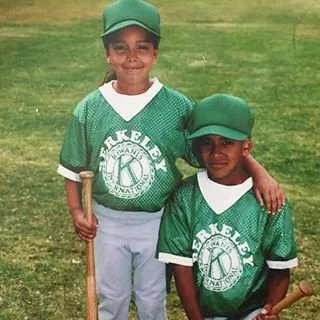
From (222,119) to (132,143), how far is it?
32 centimetres

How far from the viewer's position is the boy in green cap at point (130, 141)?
2785mm

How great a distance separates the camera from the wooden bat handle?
2469 mm

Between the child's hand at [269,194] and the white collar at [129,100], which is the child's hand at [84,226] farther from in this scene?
the child's hand at [269,194]

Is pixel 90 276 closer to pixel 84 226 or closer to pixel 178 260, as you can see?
pixel 84 226

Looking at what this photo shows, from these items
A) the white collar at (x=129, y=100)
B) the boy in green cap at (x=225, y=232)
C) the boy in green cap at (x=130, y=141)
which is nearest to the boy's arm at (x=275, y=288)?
the boy in green cap at (x=225, y=232)

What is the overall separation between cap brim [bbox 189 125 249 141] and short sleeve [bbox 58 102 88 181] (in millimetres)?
397

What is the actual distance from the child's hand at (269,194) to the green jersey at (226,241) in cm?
2

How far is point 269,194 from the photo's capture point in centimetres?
267

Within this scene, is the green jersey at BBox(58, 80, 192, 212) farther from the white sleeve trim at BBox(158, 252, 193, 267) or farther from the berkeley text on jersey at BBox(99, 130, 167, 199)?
the white sleeve trim at BBox(158, 252, 193, 267)

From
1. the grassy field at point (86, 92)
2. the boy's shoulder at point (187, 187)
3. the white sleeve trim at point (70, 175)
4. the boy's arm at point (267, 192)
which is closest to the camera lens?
the boy's arm at point (267, 192)

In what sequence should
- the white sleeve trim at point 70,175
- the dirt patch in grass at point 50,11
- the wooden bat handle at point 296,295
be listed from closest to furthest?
1. the wooden bat handle at point 296,295
2. the white sleeve trim at point 70,175
3. the dirt patch in grass at point 50,11

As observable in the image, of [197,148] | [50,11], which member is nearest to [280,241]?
[197,148]

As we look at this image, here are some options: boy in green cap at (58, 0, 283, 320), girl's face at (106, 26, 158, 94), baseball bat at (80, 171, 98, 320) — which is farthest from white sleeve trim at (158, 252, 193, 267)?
girl's face at (106, 26, 158, 94)

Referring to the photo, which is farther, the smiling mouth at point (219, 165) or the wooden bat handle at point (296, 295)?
the smiling mouth at point (219, 165)
